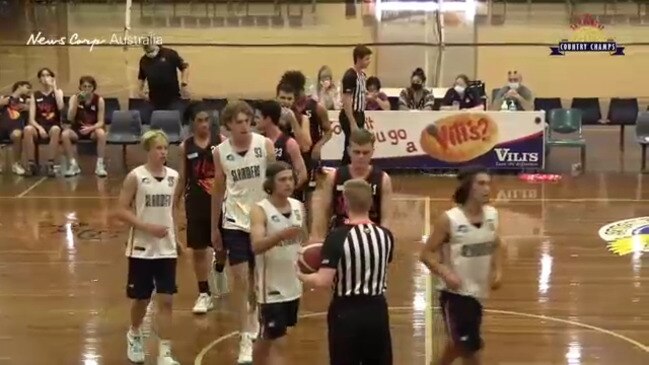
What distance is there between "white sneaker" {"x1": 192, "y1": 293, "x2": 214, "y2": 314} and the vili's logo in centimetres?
786

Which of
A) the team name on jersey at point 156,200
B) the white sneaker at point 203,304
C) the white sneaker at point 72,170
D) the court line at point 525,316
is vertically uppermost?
the team name on jersey at point 156,200

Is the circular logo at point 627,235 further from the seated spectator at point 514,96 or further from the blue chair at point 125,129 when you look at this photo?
the blue chair at point 125,129

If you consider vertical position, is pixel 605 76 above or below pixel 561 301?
above

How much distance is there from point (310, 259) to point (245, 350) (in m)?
1.83

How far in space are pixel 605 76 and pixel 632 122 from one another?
5.52 m

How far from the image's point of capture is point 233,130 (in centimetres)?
787

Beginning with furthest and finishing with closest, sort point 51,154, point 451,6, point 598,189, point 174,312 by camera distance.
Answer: point 451,6
point 51,154
point 598,189
point 174,312

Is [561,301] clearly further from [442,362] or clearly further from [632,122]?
[632,122]

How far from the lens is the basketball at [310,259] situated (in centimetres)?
654

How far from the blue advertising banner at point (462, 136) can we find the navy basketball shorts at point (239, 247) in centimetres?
844

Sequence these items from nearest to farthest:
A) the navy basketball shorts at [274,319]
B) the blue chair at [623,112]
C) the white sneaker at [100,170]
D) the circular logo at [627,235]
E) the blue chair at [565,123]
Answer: the navy basketball shorts at [274,319]
the circular logo at [627,235]
the white sneaker at [100,170]
the blue chair at [565,123]
the blue chair at [623,112]

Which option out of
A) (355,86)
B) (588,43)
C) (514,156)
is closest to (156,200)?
(355,86)

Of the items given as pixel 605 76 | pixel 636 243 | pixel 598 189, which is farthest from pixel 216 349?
pixel 605 76

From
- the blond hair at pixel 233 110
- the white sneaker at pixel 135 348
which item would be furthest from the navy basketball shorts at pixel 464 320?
the white sneaker at pixel 135 348
